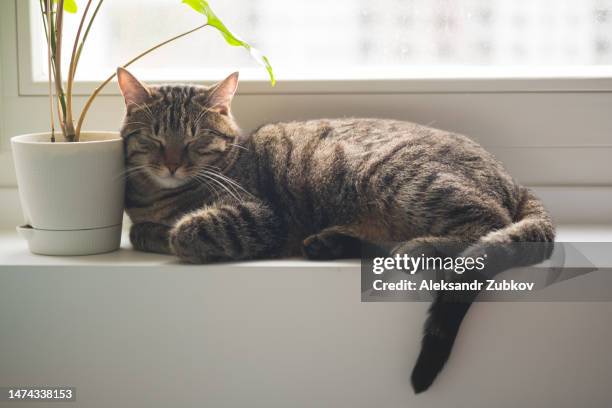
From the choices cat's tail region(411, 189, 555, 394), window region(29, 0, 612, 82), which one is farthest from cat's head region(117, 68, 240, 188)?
cat's tail region(411, 189, 555, 394)

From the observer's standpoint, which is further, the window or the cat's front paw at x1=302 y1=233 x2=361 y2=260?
the window

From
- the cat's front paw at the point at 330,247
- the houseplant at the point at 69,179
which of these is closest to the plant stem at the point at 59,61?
the houseplant at the point at 69,179

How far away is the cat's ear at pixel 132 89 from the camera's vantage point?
1.48 meters

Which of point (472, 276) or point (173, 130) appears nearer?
point (472, 276)

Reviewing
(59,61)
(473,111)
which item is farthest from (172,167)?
(473,111)

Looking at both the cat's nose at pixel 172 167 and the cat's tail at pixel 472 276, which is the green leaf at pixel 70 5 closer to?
the cat's nose at pixel 172 167

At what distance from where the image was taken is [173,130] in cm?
150

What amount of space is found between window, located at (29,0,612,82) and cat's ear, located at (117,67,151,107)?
0.27 meters

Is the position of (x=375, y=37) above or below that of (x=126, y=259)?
above

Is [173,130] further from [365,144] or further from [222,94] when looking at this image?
[365,144]

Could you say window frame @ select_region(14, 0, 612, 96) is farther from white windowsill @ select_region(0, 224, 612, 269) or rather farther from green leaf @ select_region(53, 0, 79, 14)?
white windowsill @ select_region(0, 224, 612, 269)

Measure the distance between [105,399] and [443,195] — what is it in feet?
2.54

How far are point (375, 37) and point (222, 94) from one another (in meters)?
0.46

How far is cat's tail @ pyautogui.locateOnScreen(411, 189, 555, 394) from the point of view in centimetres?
124
